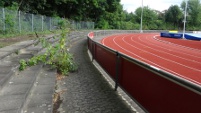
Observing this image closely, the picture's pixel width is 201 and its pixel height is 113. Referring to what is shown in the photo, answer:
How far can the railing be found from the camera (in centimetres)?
315

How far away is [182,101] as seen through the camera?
10.9ft

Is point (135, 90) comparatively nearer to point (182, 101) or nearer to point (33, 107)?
point (182, 101)

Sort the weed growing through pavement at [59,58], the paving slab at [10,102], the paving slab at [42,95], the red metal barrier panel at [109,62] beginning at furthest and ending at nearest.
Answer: the weed growing through pavement at [59,58] < the red metal barrier panel at [109,62] < the paving slab at [42,95] < the paving slab at [10,102]

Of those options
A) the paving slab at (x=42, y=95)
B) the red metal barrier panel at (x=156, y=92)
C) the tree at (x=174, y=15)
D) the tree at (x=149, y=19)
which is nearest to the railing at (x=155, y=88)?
the red metal barrier panel at (x=156, y=92)

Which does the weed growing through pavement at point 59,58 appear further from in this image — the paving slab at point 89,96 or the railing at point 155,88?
the railing at point 155,88

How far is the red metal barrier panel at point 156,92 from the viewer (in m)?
3.18

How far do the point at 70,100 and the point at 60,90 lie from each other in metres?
0.87

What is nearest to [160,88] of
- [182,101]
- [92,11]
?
[182,101]

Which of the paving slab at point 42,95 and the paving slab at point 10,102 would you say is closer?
the paving slab at point 10,102

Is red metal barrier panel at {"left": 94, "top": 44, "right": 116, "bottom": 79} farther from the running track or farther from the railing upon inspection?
the running track

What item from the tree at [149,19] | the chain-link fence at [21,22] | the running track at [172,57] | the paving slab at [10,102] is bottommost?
the running track at [172,57]

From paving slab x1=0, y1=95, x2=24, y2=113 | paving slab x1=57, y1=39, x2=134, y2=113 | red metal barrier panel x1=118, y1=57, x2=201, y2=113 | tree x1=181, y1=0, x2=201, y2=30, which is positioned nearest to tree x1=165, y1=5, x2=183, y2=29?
tree x1=181, y1=0, x2=201, y2=30

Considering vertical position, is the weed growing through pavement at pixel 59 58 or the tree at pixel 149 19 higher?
the tree at pixel 149 19

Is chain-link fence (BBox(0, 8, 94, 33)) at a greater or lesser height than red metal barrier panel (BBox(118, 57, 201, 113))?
greater
